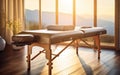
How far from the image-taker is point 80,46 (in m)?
5.44

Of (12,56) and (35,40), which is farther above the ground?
(35,40)

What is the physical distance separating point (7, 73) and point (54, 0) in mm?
3263

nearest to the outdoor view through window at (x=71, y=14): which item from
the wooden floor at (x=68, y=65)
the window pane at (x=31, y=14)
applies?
the window pane at (x=31, y=14)

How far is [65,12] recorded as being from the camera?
5777 millimetres

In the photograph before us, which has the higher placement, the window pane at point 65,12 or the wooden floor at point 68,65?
the window pane at point 65,12

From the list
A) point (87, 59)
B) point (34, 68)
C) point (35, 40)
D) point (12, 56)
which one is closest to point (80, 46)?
point (87, 59)

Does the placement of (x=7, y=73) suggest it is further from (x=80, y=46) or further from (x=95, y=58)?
(x=80, y=46)

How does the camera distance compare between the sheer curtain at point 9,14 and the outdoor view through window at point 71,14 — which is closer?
the outdoor view through window at point 71,14

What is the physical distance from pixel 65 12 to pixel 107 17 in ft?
3.80

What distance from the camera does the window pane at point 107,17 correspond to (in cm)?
508

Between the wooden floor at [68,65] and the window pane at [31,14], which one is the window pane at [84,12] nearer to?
the window pane at [31,14]

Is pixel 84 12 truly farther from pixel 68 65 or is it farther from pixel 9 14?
pixel 68 65

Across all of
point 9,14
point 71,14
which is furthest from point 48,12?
point 9,14

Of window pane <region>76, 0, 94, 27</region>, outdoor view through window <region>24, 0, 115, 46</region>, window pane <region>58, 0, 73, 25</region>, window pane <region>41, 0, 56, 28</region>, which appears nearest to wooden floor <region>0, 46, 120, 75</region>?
outdoor view through window <region>24, 0, 115, 46</region>
